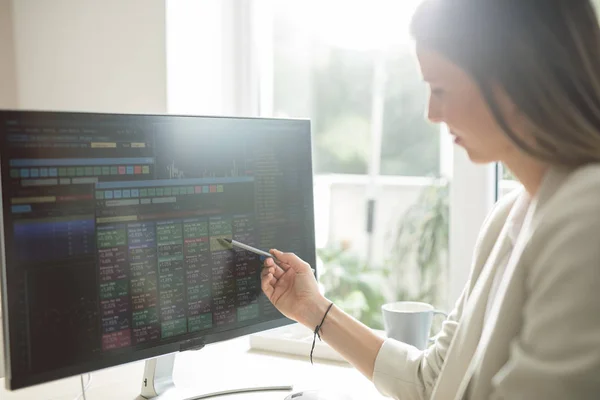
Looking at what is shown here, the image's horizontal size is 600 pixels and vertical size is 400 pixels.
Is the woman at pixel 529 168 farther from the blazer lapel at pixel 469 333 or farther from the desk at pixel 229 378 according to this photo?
the desk at pixel 229 378

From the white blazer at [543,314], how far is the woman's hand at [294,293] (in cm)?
30

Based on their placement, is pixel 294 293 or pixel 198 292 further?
A: pixel 294 293

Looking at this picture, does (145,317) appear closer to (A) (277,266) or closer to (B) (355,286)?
(A) (277,266)

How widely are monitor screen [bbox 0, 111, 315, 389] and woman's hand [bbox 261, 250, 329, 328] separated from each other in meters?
0.02

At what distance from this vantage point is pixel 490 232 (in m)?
1.09

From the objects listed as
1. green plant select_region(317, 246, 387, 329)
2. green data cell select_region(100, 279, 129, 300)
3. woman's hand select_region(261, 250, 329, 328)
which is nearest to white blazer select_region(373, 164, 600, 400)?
woman's hand select_region(261, 250, 329, 328)

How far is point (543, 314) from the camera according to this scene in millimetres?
749

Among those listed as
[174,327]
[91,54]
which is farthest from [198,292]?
[91,54]

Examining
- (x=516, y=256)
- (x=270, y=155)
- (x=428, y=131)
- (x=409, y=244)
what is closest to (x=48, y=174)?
(x=270, y=155)

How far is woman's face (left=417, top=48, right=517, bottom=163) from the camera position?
885mm

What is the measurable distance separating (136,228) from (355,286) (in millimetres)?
1586

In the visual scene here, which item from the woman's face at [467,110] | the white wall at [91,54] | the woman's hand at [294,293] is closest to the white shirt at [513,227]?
the woman's face at [467,110]

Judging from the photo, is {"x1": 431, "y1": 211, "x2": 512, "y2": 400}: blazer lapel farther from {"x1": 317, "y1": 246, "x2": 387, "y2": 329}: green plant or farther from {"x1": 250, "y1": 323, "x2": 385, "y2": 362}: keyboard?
{"x1": 317, "y1": 246, "x2": 387, "y2": 329}: green plant

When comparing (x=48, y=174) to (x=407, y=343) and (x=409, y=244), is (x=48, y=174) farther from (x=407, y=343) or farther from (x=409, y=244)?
(x=409, y=244)
